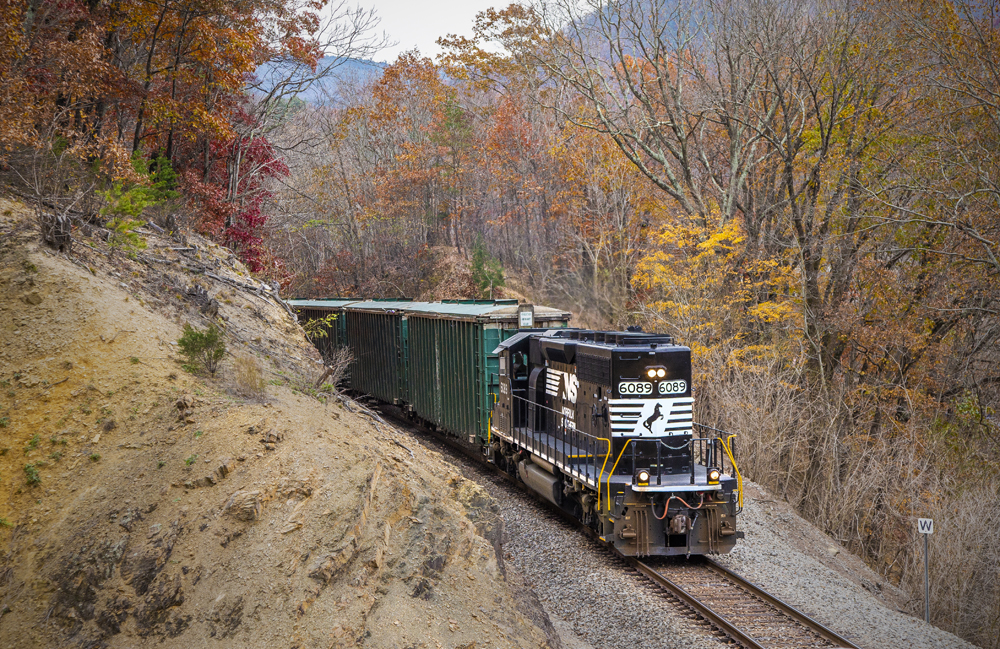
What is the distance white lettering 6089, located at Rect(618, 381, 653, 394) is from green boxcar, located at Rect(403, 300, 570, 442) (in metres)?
4.88

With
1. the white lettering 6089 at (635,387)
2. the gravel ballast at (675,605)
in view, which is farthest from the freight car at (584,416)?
the gravel ballast at (675,605)

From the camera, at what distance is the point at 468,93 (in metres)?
41.0

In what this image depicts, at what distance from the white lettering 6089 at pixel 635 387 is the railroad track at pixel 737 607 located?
8.46 feet

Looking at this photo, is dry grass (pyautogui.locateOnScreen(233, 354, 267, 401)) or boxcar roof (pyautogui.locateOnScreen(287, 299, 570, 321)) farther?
boxcar roof (pyautogui.locateOnScreen(287, 299, 570, 321))

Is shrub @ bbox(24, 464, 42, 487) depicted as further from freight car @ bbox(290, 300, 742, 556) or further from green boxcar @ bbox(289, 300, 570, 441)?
green boxcar @ bbox(289, 300, 570, 441)

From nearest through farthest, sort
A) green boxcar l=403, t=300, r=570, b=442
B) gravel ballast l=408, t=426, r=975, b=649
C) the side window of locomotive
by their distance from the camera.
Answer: gravel ballast l=408, t=426, r=975, b=649
the side window of locomotive
green boxcar l=403, t=300, r=570, b=442

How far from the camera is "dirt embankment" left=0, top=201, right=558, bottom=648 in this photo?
19.0 feet

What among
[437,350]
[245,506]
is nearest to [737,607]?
[245,506]

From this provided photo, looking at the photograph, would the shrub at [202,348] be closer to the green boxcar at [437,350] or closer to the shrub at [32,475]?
the shrub at [32,475]

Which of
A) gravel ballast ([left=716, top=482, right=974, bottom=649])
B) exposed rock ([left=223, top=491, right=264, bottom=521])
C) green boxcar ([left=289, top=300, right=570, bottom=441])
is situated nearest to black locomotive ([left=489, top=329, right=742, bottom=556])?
gravel ballast ([left=716, top=482, right=974, bottom=649])

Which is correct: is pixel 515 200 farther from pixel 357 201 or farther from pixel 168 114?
pixel 168 114

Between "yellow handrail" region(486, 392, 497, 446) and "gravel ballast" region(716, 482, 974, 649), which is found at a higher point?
"yellow handrail" region(486, 392, 497, 446)

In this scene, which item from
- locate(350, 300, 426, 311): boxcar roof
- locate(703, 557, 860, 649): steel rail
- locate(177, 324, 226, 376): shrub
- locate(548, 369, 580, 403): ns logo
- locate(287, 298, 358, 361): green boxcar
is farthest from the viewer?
locate(287, 298, 358, 361): green boxcar

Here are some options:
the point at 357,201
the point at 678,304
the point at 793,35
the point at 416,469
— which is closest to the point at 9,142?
the point at 416,469
